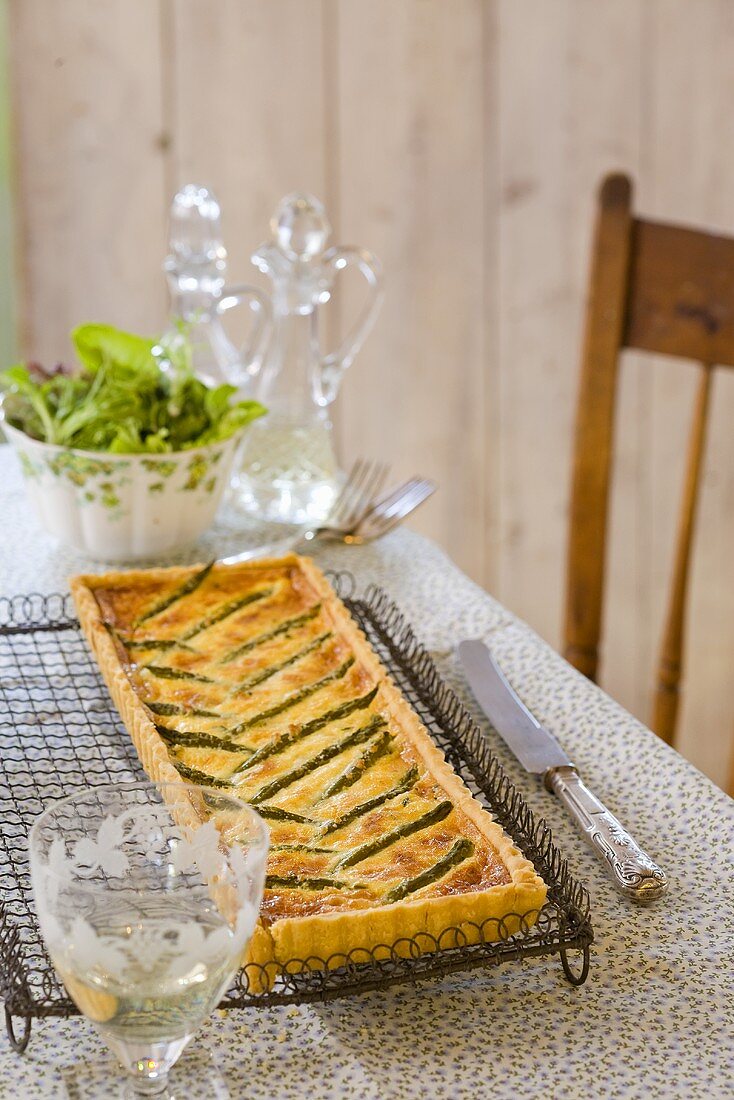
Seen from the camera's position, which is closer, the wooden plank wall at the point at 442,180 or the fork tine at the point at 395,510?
the fork tine at the point at 395,510

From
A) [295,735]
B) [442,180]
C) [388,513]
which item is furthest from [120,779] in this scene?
[442,180]

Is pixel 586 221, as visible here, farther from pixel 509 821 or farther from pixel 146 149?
pixel 509 821

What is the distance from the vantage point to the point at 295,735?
0.92 m

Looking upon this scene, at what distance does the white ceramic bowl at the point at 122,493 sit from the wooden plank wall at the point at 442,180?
1.22 meters

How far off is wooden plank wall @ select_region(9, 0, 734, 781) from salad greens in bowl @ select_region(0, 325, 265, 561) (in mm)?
1140

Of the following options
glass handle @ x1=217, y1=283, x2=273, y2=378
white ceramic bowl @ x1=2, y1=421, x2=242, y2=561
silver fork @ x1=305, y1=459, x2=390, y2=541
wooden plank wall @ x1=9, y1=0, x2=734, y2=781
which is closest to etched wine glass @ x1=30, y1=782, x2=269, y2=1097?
white ceramic bowl @ x1=2, y1=421, x2=242, y2=561

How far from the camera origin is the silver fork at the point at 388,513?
4.85 feet

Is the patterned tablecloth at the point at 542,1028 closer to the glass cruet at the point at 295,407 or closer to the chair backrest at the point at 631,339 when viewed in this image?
the glass cruet at the point at 295,407

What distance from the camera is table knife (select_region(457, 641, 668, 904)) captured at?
0.83 metres

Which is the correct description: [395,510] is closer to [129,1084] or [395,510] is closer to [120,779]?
[120,779]

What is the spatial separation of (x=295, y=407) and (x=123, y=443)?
26 cm

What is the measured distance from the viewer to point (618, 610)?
2.81 m

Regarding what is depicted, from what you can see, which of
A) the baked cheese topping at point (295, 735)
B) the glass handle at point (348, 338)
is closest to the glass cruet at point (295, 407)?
the glass handle at point (348, 338)

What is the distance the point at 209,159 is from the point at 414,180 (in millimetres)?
407
